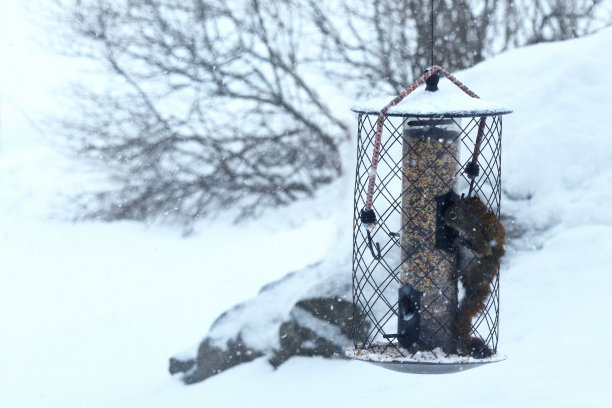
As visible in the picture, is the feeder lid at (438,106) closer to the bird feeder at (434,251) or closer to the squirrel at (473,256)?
the bird feeder at (434,251)

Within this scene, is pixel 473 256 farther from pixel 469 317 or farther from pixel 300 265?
pixel 300 265

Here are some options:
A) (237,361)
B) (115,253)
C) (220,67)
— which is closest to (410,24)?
(220,67)

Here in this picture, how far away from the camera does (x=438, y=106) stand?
258 cm

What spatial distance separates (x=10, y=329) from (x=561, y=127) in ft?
20.1

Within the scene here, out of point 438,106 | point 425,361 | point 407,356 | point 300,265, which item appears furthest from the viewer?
point 300,265

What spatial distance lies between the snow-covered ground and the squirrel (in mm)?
557

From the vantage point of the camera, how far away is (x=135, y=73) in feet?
34.4

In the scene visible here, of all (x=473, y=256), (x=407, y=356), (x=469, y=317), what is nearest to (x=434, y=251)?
(x=473, y=256)

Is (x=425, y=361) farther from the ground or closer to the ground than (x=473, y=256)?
closer to the ground

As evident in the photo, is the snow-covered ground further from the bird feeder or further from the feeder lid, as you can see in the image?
the feeder lid

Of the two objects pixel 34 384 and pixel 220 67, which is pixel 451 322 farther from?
pixel 220 67

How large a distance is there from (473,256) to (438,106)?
0.66 m

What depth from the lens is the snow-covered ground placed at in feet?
12.1

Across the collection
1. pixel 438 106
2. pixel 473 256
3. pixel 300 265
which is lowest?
pixel 300 265
